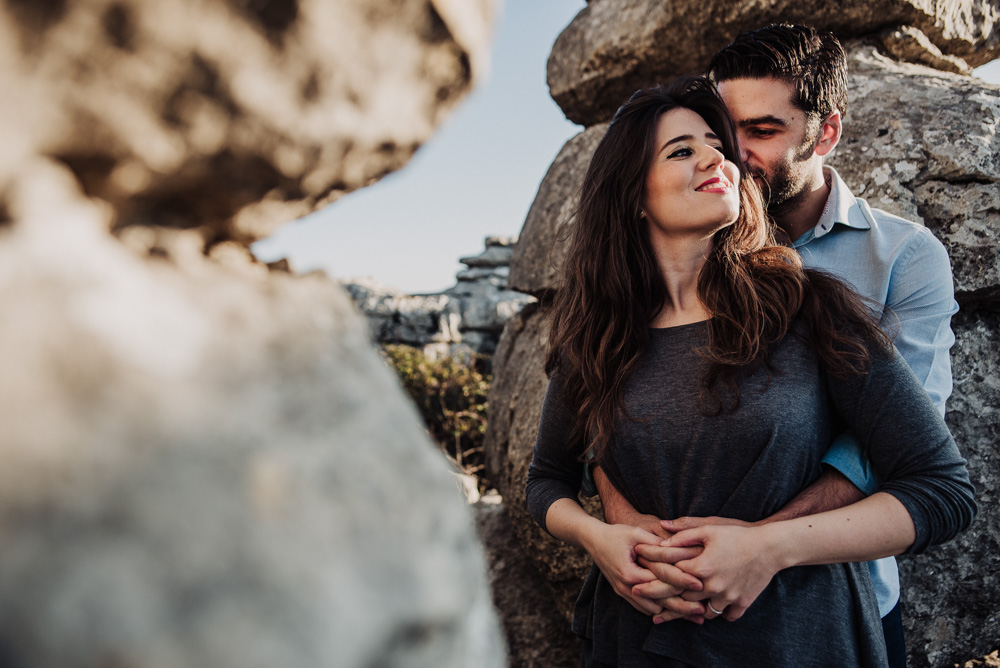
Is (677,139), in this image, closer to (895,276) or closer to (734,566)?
(895,276)

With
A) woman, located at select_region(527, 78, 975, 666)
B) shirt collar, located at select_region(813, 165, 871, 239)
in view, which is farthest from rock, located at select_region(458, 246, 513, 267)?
woman, located at select_region(527, 78, 975, 666)

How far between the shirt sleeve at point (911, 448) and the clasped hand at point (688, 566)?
349 millimetres

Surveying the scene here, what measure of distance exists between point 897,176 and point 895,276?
1084mm

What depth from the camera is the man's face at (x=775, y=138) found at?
2201 millimetres

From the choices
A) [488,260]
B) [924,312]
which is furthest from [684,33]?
[488,260]

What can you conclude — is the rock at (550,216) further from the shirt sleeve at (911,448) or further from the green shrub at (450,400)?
the green shrub at (450,400)

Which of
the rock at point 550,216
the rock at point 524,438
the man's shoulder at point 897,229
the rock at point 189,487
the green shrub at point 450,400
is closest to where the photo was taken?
the rock at point 189,487

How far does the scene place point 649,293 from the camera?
188cm

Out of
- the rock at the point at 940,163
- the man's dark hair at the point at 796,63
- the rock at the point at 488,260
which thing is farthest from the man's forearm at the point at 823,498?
the rock at the point at 488,260

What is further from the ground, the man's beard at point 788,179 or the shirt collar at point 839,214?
the man's beard at point 788,179

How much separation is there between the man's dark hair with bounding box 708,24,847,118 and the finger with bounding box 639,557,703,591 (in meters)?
1.71

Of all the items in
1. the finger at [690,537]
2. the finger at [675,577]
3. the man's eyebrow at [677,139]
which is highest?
the man's eyebrow at [677,139]

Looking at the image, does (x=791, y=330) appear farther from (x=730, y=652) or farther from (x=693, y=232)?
(x=730, y=652)

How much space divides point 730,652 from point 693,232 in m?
1.11
